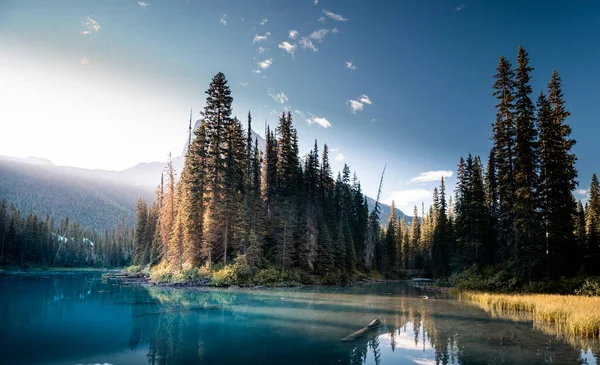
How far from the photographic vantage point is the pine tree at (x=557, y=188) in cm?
3028

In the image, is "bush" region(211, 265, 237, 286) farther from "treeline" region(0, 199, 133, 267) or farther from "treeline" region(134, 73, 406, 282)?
"treeline" region(0, 199, 133, 267)

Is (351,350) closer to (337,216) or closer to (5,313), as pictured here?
(5,313)

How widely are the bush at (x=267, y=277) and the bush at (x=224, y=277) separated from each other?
3.19 m

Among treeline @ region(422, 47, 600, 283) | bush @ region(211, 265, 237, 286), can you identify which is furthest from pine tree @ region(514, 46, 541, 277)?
bush @ region(211, 265, 237, 286)

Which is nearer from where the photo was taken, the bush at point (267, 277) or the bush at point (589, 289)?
the bush at point (589, 289)

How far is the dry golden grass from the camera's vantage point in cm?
1529

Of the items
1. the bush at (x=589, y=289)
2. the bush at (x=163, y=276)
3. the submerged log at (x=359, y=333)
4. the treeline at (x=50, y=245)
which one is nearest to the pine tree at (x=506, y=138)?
the bush at (x=589, y=289)

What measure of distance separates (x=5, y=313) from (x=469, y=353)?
1123 inches

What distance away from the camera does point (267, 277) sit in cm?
4425

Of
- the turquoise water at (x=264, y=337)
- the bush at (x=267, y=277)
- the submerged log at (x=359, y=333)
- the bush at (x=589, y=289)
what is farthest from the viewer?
the bush at (x=267, y=277)

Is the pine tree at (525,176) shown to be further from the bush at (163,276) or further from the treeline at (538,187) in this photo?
the bush at (163,276)

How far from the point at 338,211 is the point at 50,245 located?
10658 centimetres

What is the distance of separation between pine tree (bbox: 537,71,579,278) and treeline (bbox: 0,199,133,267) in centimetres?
11964

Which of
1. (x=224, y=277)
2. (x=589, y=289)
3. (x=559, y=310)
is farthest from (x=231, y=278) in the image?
(x=589, y=289)
